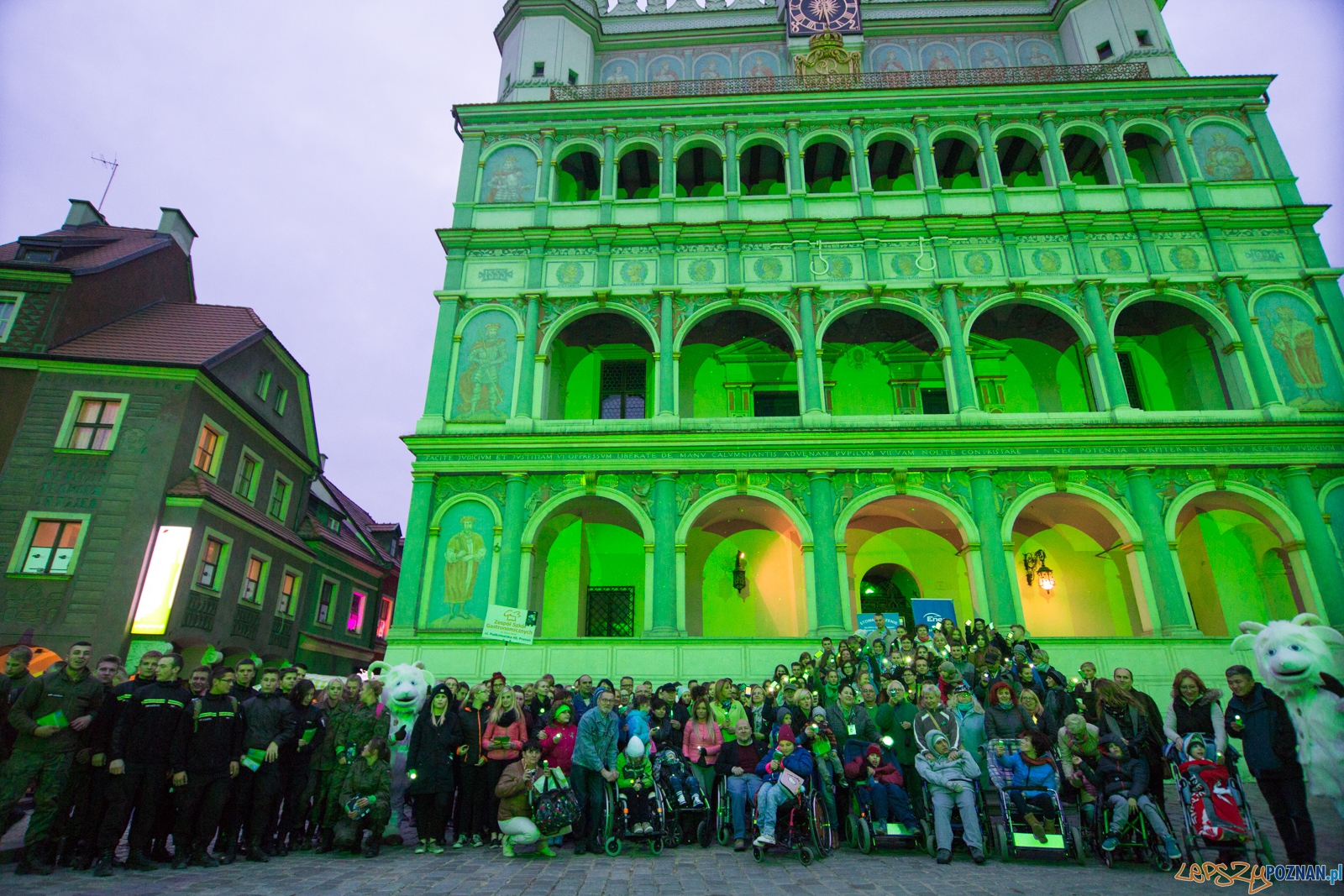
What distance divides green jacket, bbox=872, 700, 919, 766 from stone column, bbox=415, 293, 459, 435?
13.5 metres

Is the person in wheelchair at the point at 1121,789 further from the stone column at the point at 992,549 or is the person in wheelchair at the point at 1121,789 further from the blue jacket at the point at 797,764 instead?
the stone column at the point at 992,549

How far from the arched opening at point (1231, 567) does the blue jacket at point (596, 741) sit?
53.3 ft

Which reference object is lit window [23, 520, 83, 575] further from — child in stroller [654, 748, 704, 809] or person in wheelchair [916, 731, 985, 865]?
person in wheelchair [916, 731, 985, 865]

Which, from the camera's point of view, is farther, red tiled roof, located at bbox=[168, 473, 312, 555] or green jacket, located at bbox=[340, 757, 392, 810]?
red tiled roof, located at bbox=[168, 473, 312, 555]

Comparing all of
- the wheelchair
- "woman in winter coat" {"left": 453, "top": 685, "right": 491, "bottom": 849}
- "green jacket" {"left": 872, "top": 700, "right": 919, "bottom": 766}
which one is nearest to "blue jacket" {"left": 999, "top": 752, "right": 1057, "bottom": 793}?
"green jacket" {"left": 872, "top": 700, "right": 919, "bottom": 766}

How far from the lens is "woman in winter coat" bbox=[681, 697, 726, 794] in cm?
891

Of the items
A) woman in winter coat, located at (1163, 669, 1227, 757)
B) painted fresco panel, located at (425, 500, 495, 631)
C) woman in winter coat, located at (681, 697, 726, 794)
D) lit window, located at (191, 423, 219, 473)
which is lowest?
woman in winter coat, located at (681, 697, 726, 794)

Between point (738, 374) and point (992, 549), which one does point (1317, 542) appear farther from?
point (738, 374)

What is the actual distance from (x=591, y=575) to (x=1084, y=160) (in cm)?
1968

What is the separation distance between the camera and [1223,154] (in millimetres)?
21234

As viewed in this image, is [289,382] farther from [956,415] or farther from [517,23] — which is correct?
[956,415]

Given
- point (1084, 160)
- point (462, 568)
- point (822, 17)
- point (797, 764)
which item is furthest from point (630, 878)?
point (822, 17)

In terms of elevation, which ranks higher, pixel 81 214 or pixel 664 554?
pixel 81 214

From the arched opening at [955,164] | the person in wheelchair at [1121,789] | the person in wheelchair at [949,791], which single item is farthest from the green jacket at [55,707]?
the arched opening at [955,164]
